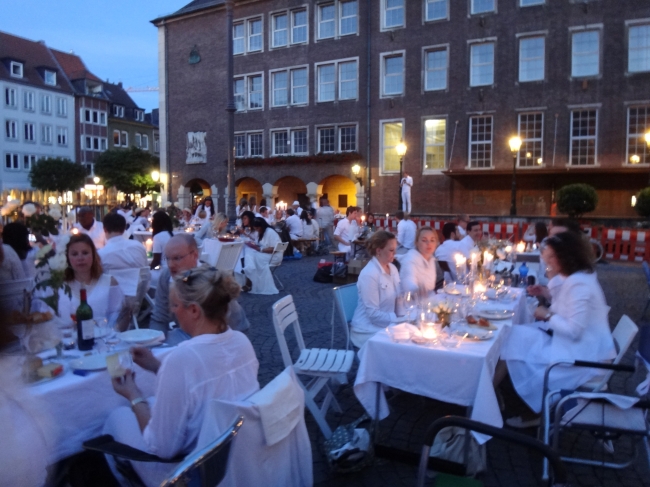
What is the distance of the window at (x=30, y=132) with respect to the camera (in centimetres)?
4979

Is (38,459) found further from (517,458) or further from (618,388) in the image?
(618,388)

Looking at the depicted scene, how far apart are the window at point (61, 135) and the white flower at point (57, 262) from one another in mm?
54766

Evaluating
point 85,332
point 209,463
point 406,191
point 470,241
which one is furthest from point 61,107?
point 209,463

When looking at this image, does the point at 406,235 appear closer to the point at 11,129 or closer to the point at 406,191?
the point at 406,191

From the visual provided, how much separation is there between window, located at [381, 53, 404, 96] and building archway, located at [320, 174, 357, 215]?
6.00 meters

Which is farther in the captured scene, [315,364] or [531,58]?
[531,58]

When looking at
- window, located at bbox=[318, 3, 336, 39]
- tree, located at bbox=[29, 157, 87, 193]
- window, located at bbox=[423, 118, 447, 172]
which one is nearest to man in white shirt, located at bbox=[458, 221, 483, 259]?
window, located at bbox=[423, 118, 447, 172]

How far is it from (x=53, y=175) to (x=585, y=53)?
40920 millimetres

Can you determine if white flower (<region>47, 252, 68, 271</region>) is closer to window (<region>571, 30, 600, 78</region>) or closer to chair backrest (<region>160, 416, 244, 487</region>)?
chair backrest (<region>160, 416, 244, 487</region>)

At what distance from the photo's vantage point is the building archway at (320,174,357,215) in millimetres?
33625

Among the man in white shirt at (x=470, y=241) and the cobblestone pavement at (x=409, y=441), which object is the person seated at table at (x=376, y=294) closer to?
the cobblestone pavement at (x=409, y=441)

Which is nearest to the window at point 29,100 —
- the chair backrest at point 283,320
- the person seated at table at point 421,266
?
the person seated at table at point 421,266

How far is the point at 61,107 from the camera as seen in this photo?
52969mm

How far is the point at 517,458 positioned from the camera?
4223mm
